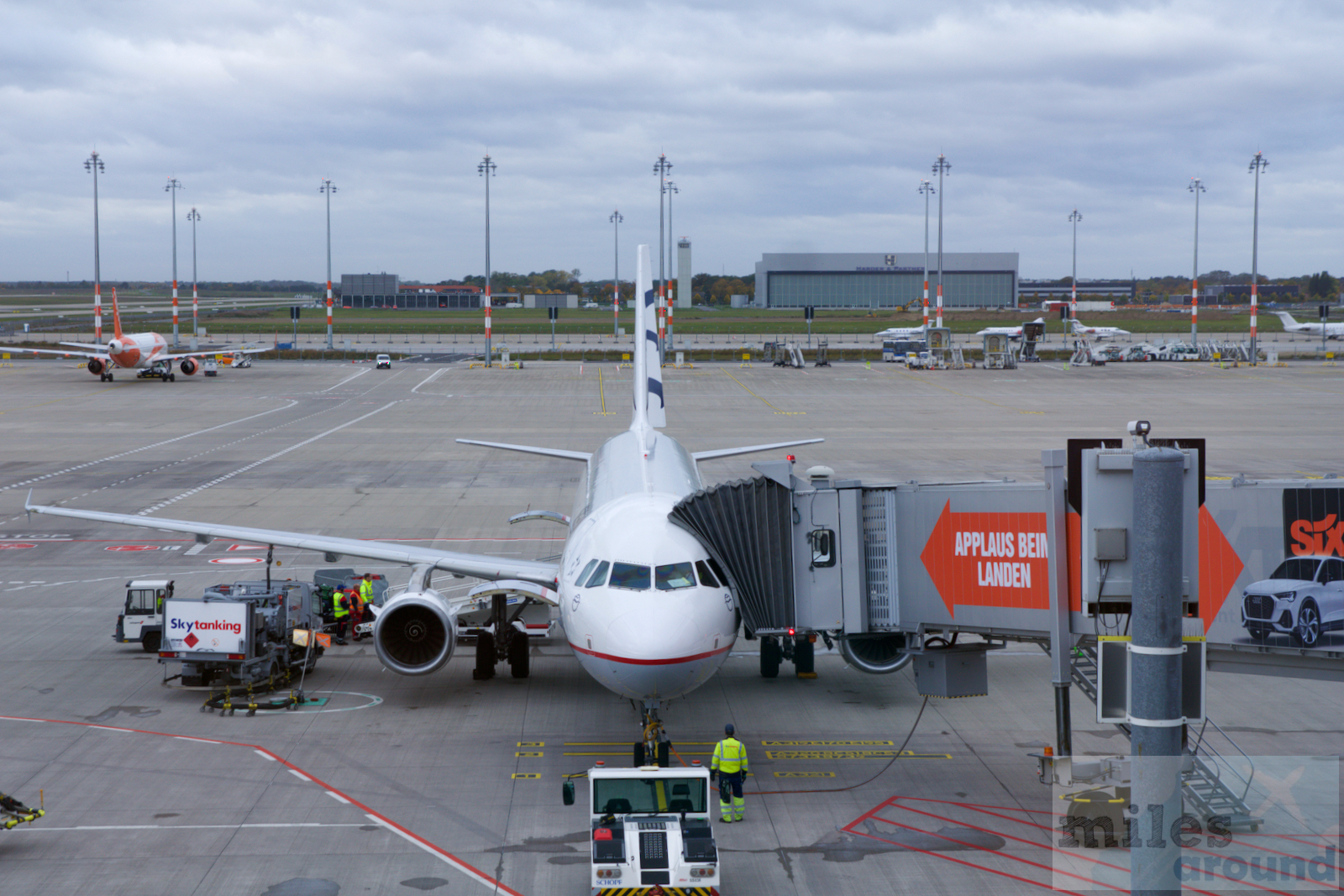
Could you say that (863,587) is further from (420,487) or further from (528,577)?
(420,487)

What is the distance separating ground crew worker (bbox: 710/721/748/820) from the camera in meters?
16.5

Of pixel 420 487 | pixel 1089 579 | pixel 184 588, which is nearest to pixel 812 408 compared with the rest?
pixel 420 487

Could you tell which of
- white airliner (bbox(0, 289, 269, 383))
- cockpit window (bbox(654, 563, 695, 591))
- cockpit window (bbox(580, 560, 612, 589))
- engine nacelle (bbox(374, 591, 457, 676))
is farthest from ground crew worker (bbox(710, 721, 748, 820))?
white airliner (bbox(0, 289, 269, 383))

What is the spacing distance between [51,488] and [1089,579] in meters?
46.9

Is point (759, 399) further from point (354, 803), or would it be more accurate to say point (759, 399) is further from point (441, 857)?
point (441, 857)

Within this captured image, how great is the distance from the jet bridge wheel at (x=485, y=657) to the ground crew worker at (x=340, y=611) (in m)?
5.01

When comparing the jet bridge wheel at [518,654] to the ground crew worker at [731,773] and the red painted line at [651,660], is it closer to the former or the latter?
the red painted line at [651,660]

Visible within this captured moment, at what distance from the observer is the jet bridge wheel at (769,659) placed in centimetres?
2416

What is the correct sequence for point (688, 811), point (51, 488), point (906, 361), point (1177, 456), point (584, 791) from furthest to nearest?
1. point (906, 361)
2. point (51, 488)
3. point (584, 791)
4. point (688, 811)
5. point (1177, 456)

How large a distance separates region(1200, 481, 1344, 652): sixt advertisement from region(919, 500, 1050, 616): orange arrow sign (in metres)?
2.27

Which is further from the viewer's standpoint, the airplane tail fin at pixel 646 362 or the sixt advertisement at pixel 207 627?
the airplane tail fin at pixel 646 362

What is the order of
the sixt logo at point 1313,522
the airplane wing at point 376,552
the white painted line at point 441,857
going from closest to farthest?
the white painted line at point 441,857 < the sixt logo at point 1313,522 < the airplane wing at point 376,552

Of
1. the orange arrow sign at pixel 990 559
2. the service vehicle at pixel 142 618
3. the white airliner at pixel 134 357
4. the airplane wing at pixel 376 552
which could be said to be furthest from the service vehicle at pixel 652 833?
the white airliner at pixel 134 357

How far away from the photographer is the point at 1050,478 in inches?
588
